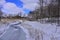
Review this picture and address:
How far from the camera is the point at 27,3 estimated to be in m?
3.81

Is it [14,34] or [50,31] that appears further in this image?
[14,34]

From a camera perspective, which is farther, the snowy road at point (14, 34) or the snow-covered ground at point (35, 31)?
the snowy road at point (14, 34)

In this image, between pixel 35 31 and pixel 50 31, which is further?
pixel 35 31

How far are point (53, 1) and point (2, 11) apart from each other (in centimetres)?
78

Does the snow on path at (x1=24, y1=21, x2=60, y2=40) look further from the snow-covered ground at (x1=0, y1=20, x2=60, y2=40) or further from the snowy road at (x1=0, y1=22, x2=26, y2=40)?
the snowy road at (x1=0, y1=22, x2=26, y2=40)

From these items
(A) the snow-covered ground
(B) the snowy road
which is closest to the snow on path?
(A) the snow-covered ground

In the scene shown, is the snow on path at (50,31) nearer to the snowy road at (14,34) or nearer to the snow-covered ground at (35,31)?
the snow-covered ground at (35,31)

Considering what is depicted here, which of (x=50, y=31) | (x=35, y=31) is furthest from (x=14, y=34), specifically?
(x=50, y=31)

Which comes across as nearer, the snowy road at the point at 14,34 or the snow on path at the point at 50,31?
the snow on path at the point at 50,31

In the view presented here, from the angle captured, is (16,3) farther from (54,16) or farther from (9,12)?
(54,16)

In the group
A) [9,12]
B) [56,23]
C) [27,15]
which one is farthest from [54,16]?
[9,12]

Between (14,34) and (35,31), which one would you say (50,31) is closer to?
(35,31)

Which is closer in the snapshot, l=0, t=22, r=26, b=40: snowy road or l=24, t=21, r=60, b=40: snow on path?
l=24, t=21, r=60, b=40: snow on path

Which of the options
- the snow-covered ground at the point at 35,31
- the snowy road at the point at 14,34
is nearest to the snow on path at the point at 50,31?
the snow-covered ground at the point at 35,31
